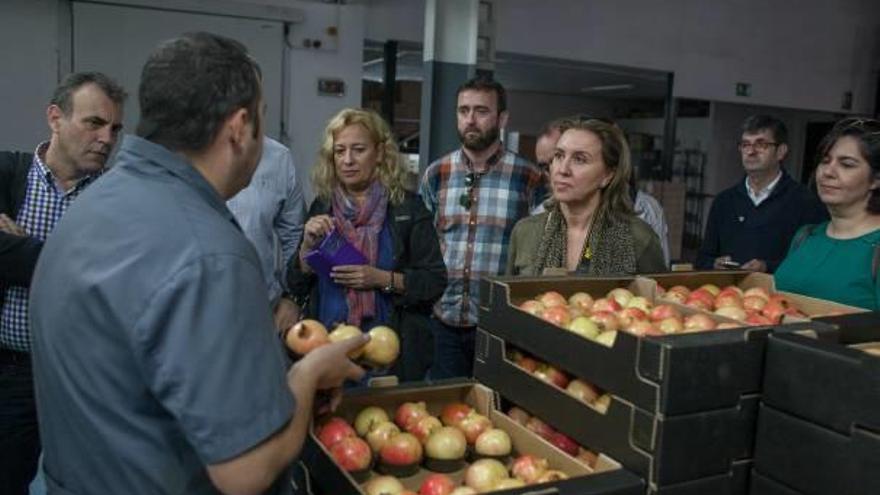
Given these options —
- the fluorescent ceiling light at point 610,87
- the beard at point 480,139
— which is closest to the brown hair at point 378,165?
the beard at point 480,139

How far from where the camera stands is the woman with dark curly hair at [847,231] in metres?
1.87

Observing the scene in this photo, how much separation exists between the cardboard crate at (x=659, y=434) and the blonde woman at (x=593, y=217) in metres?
0.76

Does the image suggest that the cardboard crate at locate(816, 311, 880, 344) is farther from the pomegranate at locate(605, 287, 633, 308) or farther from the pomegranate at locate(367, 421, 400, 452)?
the pomegranate at locate(367, 421, 400, 452)

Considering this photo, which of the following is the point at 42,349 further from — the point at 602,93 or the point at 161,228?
the point at 602,93

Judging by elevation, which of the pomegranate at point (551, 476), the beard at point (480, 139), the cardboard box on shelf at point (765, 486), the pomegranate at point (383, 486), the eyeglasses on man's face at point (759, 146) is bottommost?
the pomegranate at point (383, 486)

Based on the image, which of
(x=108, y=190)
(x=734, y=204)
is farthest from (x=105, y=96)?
(x=734, y=204)

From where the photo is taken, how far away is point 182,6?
198 inches

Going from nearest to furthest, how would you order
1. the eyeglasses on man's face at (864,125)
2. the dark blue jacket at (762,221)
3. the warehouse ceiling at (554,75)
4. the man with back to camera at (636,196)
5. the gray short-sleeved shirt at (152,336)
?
the gray short-sleeved shirt at (152,336), the eyeglasses on man's face at (864,125), the man with back to camera at (636,196), the dark blue jacket at (762,221), the warehouse ceiling at (554,75)

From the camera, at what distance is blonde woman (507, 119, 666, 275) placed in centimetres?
211

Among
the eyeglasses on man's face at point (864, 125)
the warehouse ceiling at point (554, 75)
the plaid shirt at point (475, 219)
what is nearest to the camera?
the eyeglasses on man's face at point (864, 125)

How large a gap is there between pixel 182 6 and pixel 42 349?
15.0 ft

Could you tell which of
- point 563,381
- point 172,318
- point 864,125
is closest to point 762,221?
point 864,125

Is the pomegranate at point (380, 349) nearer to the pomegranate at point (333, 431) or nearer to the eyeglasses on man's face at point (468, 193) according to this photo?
the pomegranate at point (333, 431)

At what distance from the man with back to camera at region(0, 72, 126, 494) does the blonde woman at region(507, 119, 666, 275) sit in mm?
1290
